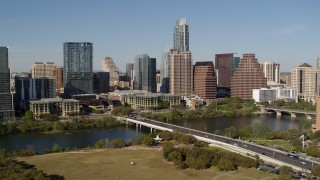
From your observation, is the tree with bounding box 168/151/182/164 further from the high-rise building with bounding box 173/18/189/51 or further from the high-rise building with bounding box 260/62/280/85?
the high-rise building with bounding box 260/62/280/85

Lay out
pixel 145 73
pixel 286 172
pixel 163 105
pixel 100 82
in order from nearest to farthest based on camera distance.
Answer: pixel 286 172 → pixel 163 105 → pixel 145 73 → pixel 100 82

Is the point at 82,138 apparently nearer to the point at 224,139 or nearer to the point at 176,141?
the point at 176,141

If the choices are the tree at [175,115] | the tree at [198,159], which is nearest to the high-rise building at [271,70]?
the tree at [175,115]

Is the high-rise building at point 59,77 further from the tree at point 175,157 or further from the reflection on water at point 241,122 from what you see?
the tree at point 175,157

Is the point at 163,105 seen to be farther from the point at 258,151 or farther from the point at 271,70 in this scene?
the point at 271,70

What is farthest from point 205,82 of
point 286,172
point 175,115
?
point 286,172

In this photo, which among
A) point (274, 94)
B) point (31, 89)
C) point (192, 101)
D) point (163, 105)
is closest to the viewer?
point (163, 105)

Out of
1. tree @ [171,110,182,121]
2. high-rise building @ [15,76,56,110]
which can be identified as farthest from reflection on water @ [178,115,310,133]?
high-rise building @ [15,76,56,110]
